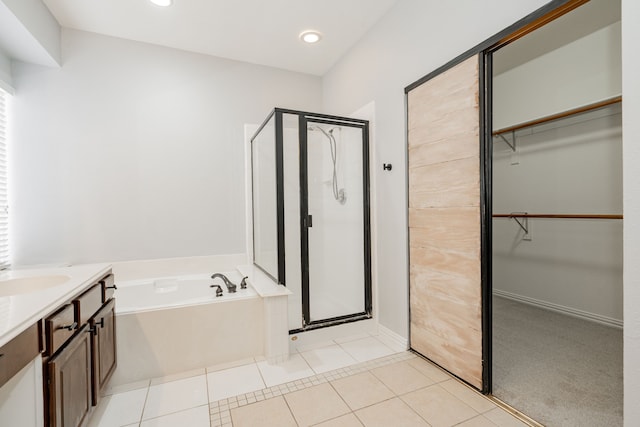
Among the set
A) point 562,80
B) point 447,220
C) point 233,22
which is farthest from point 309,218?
point 562,80

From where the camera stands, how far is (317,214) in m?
2.66

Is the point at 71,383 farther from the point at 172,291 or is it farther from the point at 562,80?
the point at 562,80

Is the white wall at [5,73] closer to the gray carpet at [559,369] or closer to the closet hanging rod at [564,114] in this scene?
the gray carpet at [559,369]

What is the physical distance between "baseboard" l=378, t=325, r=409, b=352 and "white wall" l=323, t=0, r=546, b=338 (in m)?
0.04

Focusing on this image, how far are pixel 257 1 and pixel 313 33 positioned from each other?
597 mm

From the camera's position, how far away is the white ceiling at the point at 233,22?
2.41m

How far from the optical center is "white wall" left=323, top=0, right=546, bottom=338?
1.92 metres

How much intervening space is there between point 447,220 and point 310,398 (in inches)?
53.9

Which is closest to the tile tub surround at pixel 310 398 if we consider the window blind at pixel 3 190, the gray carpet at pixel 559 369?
the gray carpet at pixel 559 369

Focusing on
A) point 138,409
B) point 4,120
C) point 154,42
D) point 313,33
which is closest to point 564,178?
point 313,33

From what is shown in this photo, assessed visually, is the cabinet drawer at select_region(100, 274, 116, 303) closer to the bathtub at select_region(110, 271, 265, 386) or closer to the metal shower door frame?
the bathtub at select_region(110, 271, 265, 386)

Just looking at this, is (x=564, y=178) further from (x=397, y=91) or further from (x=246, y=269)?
(x=246, y=269)

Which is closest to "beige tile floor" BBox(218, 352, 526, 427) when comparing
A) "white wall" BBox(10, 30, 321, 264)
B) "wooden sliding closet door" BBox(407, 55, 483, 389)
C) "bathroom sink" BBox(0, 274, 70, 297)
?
"wooden sliding closet door" BBox(407, 55, 483, 389)

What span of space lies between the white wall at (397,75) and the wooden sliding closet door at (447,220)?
0.39ft
